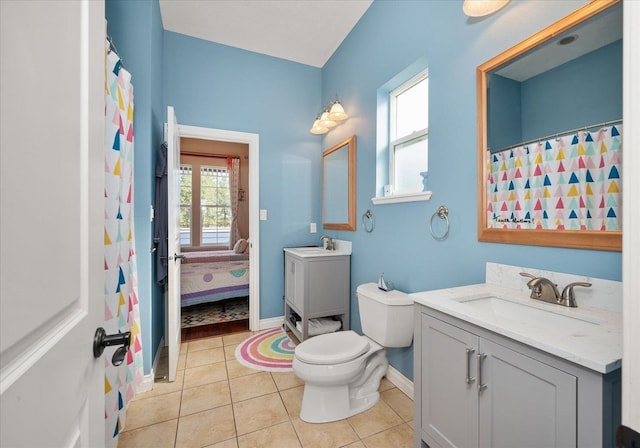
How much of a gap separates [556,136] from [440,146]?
1.97ft

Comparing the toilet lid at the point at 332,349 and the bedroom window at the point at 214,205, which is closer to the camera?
the toilet lid at the point at 332,349

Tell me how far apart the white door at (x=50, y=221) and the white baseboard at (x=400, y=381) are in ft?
6.03

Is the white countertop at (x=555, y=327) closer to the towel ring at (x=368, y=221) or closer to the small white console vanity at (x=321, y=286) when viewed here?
the towel ring at (x=368, y=221)

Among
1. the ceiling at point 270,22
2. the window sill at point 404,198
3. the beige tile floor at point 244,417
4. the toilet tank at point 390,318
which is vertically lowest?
the beige tile floor at point 244,417

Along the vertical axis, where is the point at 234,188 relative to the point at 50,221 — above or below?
above

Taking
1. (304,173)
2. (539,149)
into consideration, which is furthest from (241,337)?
(539,149)

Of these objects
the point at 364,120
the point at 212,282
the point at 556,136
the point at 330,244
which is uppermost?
the point at 364,120

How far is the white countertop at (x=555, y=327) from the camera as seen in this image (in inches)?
30.0

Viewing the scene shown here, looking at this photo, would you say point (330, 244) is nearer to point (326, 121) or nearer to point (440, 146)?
point (326, 121)

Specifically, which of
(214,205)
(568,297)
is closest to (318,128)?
(568,297)

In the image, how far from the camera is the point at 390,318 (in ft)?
5.90

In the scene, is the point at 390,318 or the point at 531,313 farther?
the point at 390,318

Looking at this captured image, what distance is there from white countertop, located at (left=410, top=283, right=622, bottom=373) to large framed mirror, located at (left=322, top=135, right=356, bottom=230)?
57.8 inches

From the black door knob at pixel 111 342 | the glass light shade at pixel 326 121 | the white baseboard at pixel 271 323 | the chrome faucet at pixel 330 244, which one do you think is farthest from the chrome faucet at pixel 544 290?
the white baseboard at pixel 271 323
